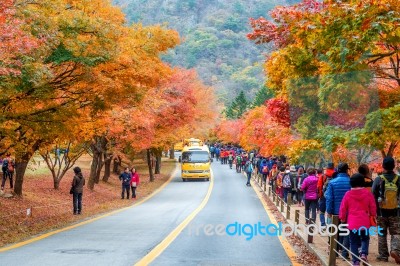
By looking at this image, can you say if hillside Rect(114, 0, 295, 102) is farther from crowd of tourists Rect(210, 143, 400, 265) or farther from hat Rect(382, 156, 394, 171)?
hat Rect(382, 156, 394, 171)

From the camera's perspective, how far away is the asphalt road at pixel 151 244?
32.1 feet

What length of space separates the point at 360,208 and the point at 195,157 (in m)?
34.7

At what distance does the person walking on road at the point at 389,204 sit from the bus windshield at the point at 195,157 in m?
33.6

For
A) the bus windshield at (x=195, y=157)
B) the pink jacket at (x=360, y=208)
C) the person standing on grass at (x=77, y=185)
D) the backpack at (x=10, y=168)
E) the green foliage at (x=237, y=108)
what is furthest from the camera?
the green foliage at (x=237, y=108)

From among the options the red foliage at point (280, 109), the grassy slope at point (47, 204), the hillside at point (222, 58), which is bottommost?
the grassy slope at point (47, 204)

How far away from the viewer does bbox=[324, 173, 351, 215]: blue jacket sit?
Answer: 387 inches

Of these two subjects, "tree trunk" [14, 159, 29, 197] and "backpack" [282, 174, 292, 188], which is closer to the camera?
"backpack" [282, 174, 292, 188]

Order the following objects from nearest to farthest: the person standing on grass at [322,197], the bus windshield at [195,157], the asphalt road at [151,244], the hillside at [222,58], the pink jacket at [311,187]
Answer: the asphalt road at [151,244] < the person standing on grass at [322,197] < the pink jacket at [311,187] < the bus windshield at [195,157] < the hillside at [222,58]

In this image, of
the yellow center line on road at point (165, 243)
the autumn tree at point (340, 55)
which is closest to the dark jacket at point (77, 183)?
the yellow center line on road at point (165, 243)

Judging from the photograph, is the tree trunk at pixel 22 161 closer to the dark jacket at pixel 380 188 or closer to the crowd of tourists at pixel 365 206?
the crowd of tourists at pixel 365 206

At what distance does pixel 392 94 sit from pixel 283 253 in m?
4.40

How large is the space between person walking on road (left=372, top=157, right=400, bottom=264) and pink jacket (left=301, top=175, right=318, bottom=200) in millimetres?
5241

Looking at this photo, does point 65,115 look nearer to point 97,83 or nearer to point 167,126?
point 97,83

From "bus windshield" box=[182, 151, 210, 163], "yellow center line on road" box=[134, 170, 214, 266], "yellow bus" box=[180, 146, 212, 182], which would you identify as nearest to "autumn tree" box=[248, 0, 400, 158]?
"yellow center line on road" box=[134, 170, 214, 266]
